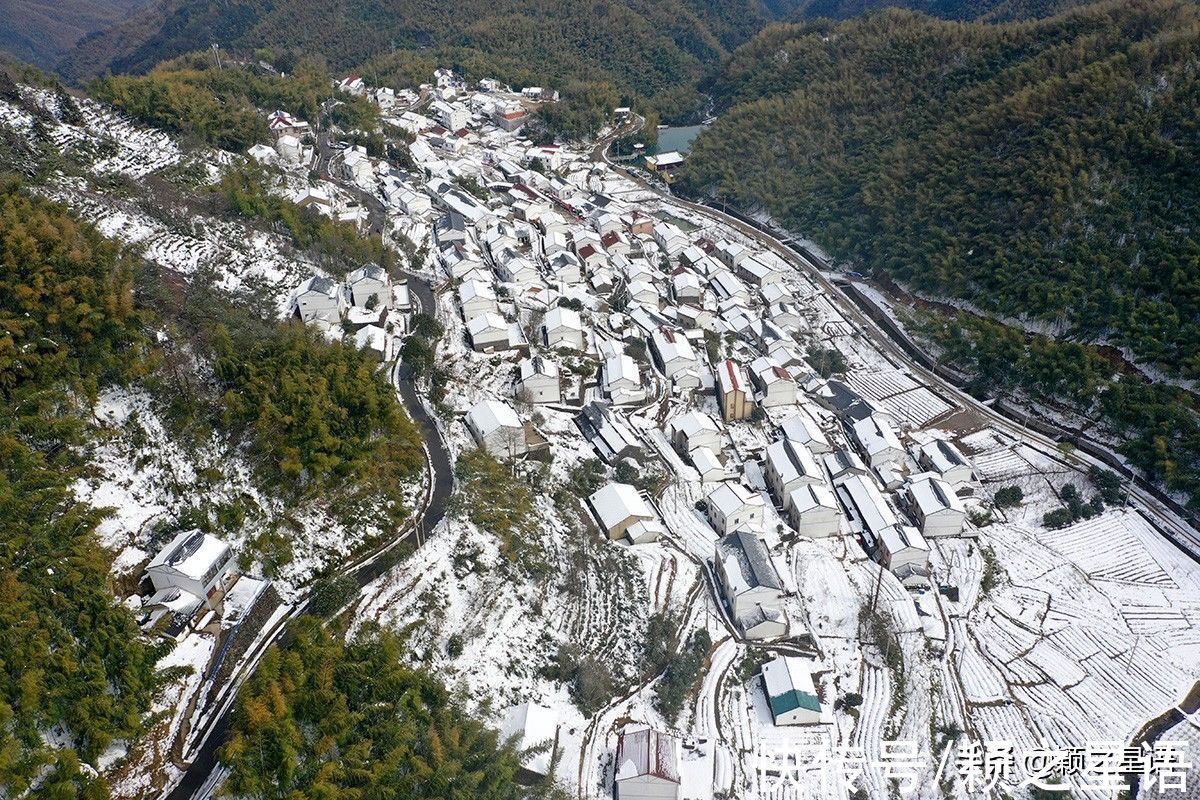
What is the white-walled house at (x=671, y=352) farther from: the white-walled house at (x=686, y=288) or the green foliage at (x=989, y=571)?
the green foliage at (x=989, y=571)

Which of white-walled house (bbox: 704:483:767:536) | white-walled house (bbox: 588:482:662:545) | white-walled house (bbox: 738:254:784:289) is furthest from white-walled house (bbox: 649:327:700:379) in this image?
white-walled house (bbox: 738:254:784:289)

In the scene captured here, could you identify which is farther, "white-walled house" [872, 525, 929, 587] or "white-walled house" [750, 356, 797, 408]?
"white-walled house" [750, 356, 797, 408]

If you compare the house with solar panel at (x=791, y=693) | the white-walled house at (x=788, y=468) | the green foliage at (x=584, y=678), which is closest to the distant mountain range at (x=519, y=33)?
the white-walled house at (x=788, y=468)

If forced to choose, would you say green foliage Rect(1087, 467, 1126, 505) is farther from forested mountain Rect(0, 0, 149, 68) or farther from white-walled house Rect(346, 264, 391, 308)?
forested mountain Rect(0, 0, 149, 68)

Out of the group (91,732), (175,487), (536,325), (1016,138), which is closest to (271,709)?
(91,732)

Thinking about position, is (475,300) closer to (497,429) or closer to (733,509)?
(497,429)
